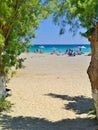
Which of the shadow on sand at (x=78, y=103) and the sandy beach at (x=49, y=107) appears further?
the shadow on sand at (x=78, y=103)

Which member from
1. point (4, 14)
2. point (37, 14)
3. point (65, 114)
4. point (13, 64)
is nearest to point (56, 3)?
point (37, 14)

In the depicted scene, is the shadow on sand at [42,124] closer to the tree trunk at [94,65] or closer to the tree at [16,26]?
the tree trunk at [94,65]

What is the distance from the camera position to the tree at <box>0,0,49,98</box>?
12117 mm

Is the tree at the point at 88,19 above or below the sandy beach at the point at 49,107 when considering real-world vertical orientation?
above

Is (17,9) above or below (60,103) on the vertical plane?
above

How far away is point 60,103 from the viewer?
14828 millimetres

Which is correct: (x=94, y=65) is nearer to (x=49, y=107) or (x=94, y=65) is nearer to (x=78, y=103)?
(x=49, y=107)

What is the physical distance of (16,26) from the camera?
42.2 ft

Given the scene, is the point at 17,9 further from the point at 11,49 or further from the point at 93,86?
the point at 93,86

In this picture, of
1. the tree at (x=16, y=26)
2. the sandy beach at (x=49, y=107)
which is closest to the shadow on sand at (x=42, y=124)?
the sandy beach at (x=49, y=107)

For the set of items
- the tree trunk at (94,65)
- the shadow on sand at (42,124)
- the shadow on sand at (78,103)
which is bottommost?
the shadow on sand at (78,103)

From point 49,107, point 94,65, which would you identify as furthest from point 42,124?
point 94,65

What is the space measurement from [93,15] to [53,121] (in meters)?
3.60

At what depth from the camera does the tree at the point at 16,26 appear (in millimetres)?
12117
